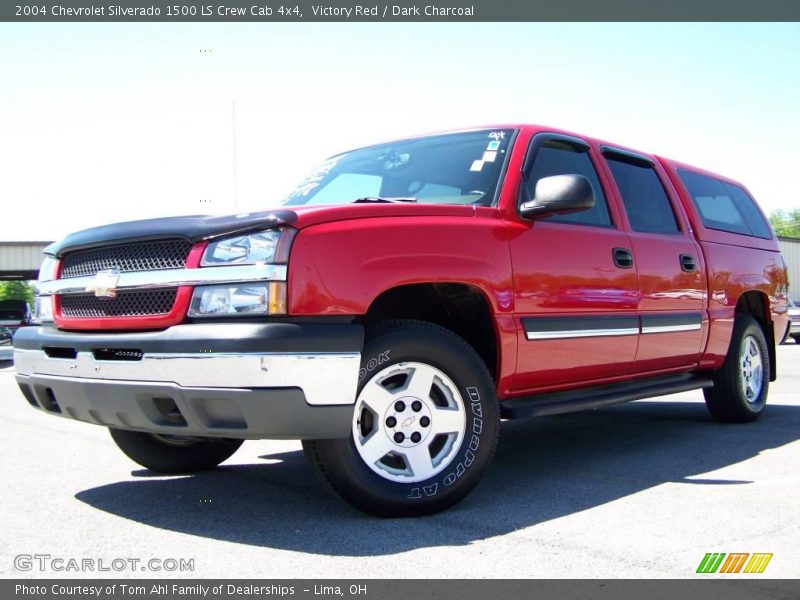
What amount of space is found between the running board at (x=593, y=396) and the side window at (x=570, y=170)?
94 centimetres

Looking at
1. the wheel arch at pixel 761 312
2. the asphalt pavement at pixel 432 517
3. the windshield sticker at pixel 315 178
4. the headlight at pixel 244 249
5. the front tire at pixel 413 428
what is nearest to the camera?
the asphalt pavement at pixel 432 517

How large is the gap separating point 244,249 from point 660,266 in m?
2.90

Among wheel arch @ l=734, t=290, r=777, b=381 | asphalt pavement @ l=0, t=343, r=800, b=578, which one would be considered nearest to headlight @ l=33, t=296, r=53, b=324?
asphalt pavement @ l=0, t=343, r=800, b=578

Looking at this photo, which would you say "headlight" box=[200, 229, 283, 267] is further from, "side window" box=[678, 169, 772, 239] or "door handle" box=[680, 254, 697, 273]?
"side window" box=[678, 169, 772, 239]

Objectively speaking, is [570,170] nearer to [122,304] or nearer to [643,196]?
[643,196]

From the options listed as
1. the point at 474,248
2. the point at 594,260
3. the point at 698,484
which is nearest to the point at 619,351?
the point at 594,260

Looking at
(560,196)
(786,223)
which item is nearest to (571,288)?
(560,196)

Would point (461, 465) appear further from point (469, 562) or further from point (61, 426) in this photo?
point (61, 426)

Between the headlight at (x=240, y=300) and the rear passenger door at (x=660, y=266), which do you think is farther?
the rear passenger door at (x=660, y=266)

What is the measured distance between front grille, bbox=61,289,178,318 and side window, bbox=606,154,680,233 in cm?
295

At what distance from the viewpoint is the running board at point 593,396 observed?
13.5 ft

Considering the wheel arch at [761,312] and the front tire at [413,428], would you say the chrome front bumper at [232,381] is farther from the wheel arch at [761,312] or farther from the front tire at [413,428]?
the wheel arch at [761,312]

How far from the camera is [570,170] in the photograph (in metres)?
4.91

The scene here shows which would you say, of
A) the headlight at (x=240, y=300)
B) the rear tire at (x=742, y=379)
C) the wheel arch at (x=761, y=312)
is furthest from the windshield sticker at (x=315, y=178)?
the wheel arch at (x=761, y=312)
